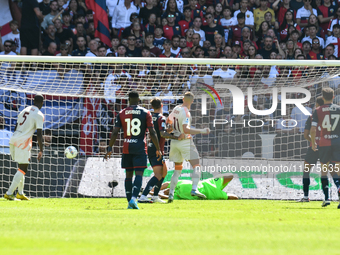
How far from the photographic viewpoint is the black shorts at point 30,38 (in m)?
14.2

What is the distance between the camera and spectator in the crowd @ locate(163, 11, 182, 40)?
15.1 m

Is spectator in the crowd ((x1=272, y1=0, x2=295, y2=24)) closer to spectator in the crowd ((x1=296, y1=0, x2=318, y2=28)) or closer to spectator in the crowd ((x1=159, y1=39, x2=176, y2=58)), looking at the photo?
spectator in the crowd ((x1=296, y1=0, x2=318, y2=28))

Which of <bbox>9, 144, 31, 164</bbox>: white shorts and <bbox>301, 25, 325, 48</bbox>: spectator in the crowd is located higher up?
<bbox>301, 25, 325, 48</bbox>: spectator in the crowd

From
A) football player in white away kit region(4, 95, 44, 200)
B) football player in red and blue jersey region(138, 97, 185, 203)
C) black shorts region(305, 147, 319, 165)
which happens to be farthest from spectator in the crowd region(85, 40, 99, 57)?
black shorts region(305, 147, 319, 165)

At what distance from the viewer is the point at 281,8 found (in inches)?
636

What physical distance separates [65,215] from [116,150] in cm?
649

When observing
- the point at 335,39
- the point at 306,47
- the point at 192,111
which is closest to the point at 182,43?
the point at 192,111

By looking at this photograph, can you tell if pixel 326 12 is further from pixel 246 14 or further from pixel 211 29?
pixel 211 29

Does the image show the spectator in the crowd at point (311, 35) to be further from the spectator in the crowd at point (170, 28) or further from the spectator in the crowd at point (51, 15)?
the spectator in the crowd at point (51, 15)

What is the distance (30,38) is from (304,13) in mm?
9239

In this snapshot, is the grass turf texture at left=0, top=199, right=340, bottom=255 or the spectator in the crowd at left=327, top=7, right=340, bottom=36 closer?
the grass turf texture at left=0, top=199, right=340, bottom=255

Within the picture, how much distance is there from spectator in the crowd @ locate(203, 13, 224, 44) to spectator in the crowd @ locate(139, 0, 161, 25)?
1.59 metres

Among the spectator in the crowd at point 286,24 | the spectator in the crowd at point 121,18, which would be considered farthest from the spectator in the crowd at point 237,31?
the spectator in the crowd at point 121,18

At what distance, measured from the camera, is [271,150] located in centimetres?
1156
